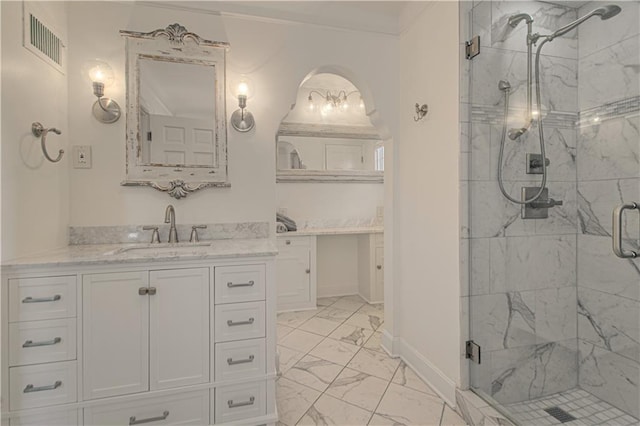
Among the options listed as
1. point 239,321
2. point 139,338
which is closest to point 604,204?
point 239,321

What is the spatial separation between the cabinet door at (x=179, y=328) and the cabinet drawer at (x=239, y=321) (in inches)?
2.6

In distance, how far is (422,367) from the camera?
6.89ft

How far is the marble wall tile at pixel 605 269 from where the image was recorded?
177 centimetres

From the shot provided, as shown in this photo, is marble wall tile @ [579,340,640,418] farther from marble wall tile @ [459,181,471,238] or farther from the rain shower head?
the rain shower head

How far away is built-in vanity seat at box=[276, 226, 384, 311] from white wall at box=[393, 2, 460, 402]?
1045mm

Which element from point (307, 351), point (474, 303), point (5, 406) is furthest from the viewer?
point (307, 351)

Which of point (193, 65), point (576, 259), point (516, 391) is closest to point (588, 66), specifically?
point (576, 259)

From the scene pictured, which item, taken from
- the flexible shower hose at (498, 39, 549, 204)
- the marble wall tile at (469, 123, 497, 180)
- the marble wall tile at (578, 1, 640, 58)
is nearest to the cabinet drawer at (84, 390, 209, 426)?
the marble wall tile at (469, 123, 497, 180)

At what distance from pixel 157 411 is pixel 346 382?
1.09m

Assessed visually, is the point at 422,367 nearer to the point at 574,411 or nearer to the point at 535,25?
the point at 574,411

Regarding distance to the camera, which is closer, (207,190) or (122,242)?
(122,242)

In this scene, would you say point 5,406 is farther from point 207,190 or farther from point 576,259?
point 576,259

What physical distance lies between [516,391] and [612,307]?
750mm

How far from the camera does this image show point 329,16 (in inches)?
87.7
